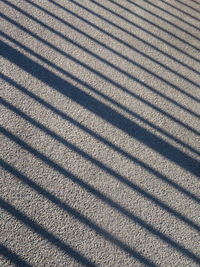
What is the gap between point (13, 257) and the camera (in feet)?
7.89

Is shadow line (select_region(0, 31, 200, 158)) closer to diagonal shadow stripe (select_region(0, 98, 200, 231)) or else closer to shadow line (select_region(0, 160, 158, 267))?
diagonal shadow stripe (select_region(0, 98, 200, 231))

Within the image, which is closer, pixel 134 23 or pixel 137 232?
pixel 137 232

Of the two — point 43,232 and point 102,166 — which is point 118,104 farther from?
point 43,232

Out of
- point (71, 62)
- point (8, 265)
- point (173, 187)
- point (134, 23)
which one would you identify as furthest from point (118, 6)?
point (8, 265)

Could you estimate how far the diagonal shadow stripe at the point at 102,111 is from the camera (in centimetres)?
325

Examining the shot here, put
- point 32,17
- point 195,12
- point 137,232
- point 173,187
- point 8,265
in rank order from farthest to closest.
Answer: point 195,12
point 32,17
point 173,187
point 137,232
point 8,265

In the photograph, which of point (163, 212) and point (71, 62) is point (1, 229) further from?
point (71, 62)

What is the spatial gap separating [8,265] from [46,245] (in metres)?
0.31

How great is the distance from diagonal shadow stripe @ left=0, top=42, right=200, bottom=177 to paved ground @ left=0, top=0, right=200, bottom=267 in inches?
0.4

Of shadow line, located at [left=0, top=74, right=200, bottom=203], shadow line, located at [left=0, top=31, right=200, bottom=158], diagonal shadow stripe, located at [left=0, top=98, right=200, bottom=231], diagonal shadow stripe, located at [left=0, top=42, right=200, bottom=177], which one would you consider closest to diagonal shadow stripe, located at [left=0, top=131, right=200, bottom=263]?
diagonal shadow stripe, located at [left=0, top=98, right=200, bottom=231]

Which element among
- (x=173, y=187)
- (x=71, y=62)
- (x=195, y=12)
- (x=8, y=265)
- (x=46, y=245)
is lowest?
(x=8, y=265)

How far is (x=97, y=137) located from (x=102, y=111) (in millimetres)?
345

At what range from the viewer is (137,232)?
2.71 meters

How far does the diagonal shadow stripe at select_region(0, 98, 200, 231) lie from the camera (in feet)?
9.48
